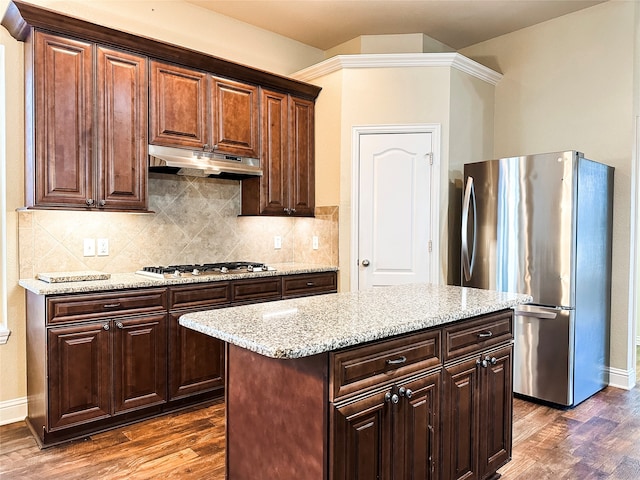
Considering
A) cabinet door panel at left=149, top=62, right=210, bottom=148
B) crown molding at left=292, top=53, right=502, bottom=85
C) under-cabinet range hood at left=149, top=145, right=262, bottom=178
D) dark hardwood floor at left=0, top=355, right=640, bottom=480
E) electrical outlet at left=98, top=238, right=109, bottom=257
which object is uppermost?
crown molding at left=292, top=53, right=502, bottom=85

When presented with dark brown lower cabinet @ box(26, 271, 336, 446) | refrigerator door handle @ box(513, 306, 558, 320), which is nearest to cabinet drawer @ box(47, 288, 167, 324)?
dark brown lower cabinet @ box(26, 271, 336, 446)

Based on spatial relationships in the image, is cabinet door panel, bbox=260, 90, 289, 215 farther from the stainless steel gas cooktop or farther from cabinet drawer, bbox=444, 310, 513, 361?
cabinet drawer, bbox=444, 310, 513, 361

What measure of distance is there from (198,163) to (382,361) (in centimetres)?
230

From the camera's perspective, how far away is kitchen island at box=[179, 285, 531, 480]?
1.50 m

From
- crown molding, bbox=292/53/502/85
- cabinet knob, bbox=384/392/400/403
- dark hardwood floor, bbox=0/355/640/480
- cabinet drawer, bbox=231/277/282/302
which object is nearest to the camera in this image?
cabinet knob, bbox=384/392/400/403

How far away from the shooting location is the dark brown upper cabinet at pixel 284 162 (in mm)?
3969

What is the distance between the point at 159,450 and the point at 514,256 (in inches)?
109

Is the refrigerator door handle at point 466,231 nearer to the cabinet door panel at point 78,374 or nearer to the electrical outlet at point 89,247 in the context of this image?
the cabinet door panel at point 78,374

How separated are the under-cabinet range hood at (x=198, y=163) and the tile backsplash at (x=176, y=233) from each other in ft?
0.82

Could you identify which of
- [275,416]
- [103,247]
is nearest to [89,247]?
[103,247]

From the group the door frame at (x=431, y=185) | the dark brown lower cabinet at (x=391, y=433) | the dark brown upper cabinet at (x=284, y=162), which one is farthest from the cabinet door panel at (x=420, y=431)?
the dark brown upper cabinet at (x=284, y=162)

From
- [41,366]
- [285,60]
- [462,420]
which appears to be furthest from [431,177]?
[41,366]

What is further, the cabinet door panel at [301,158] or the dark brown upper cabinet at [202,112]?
the cabinet door panel at [301,158]

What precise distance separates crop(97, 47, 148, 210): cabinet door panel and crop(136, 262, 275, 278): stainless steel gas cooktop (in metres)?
0.46
